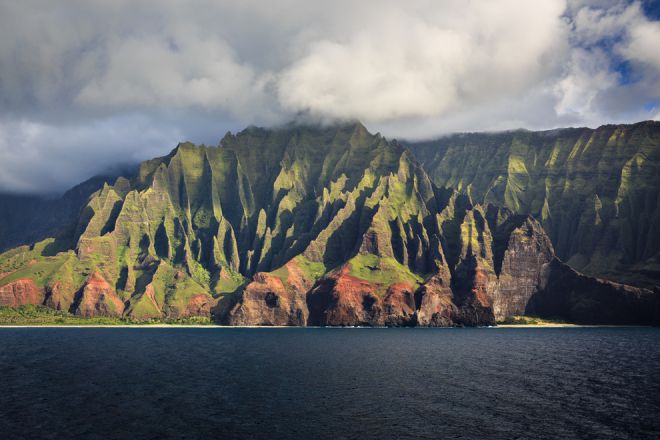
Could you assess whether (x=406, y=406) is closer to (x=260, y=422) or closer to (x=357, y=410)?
(x=357, y=410)

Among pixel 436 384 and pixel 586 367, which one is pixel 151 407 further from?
pixel 586 367

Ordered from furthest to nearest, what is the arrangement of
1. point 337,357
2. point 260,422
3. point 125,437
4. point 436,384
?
1. point 337,357
2. point 436,384
3. point 260,422
4. point 125,437

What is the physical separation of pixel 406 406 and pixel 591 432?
32.7 m

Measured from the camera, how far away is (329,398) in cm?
11606

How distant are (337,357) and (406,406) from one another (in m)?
81.6

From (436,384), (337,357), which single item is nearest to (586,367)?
(436,384)

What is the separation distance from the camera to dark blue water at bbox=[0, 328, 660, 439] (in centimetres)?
9062

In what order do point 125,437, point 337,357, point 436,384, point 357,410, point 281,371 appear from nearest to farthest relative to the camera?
point 125,437, point 357,410, point 436,384, point 281,371, point 337,357

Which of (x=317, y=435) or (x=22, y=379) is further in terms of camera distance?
(x=22, y=379)

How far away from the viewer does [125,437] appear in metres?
85.9

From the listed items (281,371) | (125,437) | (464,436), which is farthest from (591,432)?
(281,371)

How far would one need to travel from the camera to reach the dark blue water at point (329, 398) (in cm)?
9062

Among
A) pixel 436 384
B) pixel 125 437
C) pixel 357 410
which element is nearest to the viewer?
pixel 125 437

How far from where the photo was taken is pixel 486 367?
6280 inches
